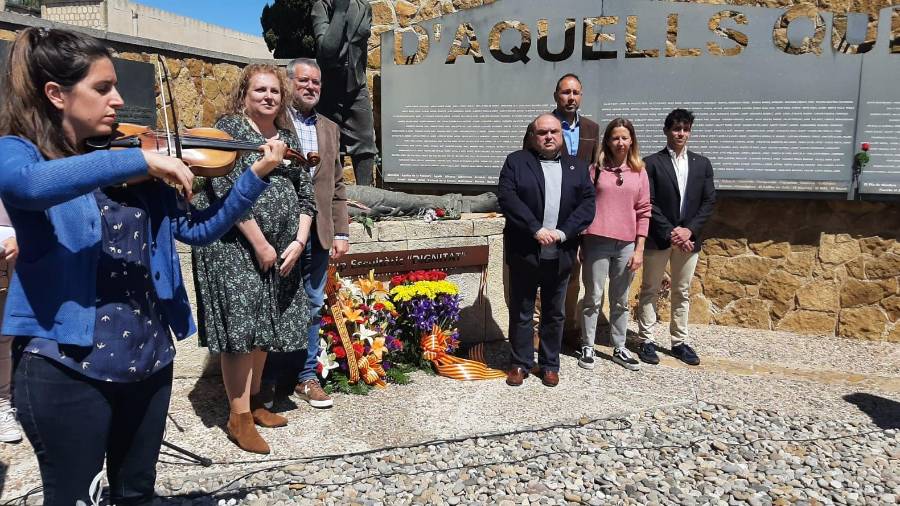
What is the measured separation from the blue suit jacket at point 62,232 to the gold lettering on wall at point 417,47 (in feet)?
15.0

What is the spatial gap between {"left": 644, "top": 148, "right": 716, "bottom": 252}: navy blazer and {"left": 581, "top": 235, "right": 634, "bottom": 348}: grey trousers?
311 mm

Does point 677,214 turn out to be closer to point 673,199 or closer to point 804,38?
point 673,199

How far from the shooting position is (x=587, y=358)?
169 inches

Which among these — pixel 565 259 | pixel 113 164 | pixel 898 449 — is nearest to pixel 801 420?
pixel 898 449

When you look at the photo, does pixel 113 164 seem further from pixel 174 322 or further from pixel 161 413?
pixel 161 413

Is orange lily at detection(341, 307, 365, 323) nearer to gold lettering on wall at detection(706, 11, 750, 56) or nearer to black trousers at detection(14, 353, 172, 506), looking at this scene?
black trousers at detection(14, 353, 172, 506)

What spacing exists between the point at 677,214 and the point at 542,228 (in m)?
1.19

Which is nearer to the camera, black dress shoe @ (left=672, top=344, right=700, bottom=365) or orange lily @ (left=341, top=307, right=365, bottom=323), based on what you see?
orange lily @ (left=341, top=307, right=365, bottom=323)

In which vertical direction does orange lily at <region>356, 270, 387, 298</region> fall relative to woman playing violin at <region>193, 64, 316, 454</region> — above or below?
below

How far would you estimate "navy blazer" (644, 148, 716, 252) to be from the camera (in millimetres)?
4387

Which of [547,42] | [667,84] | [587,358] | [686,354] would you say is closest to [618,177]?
[587,358]

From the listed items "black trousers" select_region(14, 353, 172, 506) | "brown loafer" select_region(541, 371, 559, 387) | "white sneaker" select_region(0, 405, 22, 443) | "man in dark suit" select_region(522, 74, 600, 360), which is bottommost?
"brown loafer" select_region(541, 371, 559, 387)

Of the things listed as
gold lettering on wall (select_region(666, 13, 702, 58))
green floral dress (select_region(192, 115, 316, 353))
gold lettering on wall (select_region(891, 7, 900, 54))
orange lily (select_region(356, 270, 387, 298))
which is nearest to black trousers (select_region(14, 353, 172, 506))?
green floral dress (select_region(192, 115, 316, 353))

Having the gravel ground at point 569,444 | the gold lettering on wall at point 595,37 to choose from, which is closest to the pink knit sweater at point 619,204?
the gravel ground at point 569,444
